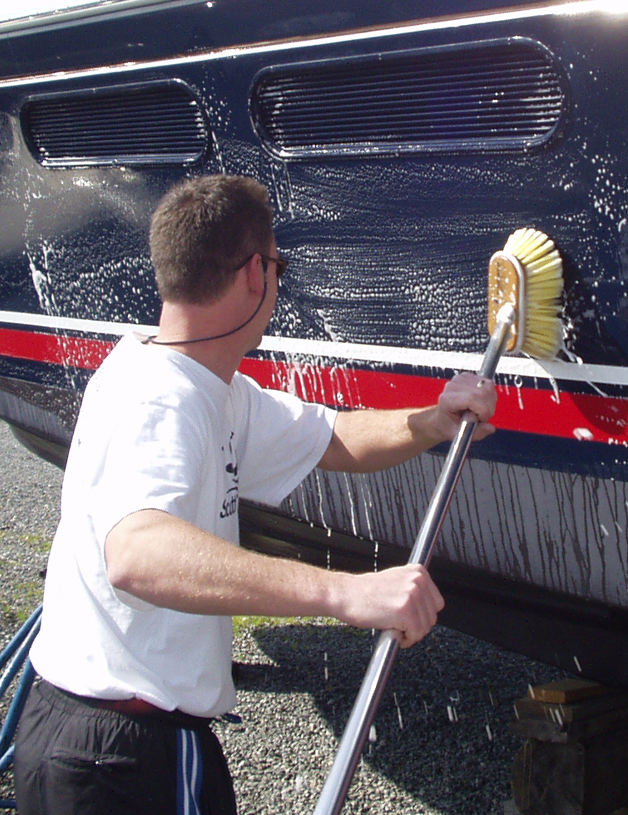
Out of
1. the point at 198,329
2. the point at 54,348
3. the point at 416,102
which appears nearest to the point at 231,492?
the point at 198,329

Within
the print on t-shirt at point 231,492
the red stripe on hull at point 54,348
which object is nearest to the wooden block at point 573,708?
the print on t-shirt at point 231,492

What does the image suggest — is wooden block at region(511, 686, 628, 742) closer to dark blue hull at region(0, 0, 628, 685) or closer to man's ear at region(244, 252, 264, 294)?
dark blue hull at region(0, 0, 628, 685)

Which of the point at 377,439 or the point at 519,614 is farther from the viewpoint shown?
the point at 519,614

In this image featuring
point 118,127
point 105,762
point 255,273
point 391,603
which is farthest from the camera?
point 118,127

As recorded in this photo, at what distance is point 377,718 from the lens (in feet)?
8.36

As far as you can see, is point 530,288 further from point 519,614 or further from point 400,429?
point 519,614

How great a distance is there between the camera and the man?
49.1 inches

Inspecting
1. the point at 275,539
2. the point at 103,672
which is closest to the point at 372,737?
the point at 275,539

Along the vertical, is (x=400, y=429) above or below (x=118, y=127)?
below

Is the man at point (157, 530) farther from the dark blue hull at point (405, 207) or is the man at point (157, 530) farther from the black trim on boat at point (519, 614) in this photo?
the black trim on boat at point (519, 614)

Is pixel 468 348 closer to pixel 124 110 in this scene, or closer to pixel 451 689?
pixel 124 110

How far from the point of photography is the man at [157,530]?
125 centimetres

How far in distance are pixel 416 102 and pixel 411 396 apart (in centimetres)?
55

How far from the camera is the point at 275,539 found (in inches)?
99.2
